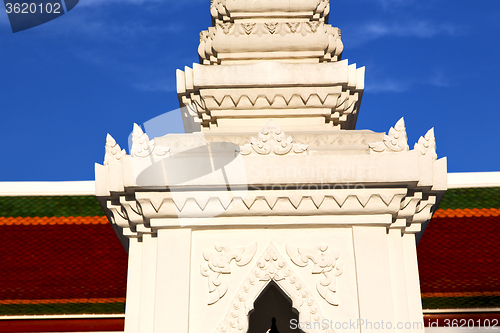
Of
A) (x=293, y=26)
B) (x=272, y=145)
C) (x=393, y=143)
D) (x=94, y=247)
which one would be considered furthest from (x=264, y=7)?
(x=94, y=247)

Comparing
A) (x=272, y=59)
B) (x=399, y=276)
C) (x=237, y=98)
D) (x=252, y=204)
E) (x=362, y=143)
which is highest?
(x=272, y=59)

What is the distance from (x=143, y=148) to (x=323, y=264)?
2.03 metres

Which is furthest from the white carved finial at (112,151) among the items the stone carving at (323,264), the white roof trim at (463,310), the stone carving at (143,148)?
the white roof trim at (463,310)

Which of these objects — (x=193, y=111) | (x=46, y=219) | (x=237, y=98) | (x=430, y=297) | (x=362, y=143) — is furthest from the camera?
(x=430, y=297)

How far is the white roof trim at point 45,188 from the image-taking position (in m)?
9.02

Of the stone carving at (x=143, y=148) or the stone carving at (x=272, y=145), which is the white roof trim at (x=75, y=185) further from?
the stone carving at (x=272, y=145)

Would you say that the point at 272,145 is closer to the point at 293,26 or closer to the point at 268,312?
the point at 293,26

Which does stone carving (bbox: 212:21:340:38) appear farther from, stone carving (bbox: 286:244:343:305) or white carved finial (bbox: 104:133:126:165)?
stone carving (bbox: 286:244:343:305)

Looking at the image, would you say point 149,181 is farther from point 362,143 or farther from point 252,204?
point 362,143

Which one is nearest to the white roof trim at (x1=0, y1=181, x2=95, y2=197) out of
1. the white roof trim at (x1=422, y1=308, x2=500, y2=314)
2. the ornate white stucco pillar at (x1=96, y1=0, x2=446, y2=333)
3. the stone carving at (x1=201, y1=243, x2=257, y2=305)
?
the ornate white stucco pillar at (x1=96, y1=0, x2=446, y2=333)

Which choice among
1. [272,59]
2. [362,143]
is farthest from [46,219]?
[362,143]

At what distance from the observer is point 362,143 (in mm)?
6613

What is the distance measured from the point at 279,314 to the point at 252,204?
3252mm

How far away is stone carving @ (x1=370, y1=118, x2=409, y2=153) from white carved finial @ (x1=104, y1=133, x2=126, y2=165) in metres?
2.44
